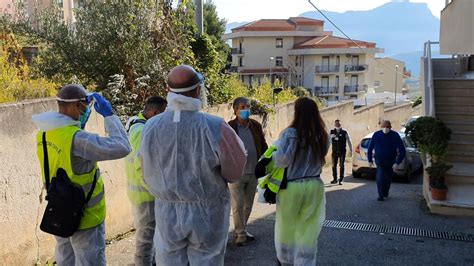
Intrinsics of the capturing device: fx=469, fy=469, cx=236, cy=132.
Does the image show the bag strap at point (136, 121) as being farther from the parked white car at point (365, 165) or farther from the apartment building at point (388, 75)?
the apartment building at point (388, 75)

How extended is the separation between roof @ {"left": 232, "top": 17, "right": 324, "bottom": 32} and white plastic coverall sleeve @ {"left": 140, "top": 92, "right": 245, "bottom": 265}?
63.1 meters

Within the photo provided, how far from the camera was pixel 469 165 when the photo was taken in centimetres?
920

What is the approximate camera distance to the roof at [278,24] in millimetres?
64938

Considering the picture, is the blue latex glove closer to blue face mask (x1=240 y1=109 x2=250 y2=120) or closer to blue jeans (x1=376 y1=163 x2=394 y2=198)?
blue face mask (x1=240 y1=109 x2=250 y2=120)

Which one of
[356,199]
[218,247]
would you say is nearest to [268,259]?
[218,247]

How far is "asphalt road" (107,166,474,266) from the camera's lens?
5402 mm

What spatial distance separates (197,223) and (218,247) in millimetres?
258

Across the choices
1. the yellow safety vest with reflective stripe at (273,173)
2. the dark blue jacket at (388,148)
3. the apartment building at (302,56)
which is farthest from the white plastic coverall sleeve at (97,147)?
the apartment building at (302,56)

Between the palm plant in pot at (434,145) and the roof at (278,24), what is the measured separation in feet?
189

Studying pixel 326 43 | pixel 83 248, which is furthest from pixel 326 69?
pixel 83 248

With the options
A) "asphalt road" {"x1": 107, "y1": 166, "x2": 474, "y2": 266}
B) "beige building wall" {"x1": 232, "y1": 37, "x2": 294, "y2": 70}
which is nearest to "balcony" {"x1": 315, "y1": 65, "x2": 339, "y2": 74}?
"beige building wall" {"x1": 232, "y1": 37, "x2": 294, "y2": 70}

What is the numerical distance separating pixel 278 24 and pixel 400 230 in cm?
6246

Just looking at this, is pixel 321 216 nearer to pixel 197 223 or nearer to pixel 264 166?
pixel 264 166

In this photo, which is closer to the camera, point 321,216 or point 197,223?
point 197,223
